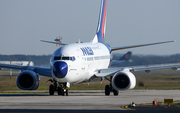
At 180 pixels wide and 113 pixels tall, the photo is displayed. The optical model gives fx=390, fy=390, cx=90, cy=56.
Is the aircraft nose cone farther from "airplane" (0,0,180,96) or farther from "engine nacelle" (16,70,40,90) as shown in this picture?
"engine nacelle" (16,70,40,90)

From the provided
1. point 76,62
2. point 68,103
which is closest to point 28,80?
point 76,62

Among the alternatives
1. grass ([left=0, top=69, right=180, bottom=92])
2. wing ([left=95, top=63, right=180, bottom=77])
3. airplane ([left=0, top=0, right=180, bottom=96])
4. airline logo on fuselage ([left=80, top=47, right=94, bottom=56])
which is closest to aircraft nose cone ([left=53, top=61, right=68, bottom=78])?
airplane ([left=0, top=0, right=180, bottom=96])

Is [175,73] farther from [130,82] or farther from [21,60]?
[21,60]

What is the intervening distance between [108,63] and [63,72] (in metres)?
12.9

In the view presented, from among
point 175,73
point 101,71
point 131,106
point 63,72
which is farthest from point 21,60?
point 131,106

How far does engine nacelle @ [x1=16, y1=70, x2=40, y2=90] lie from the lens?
103 feet

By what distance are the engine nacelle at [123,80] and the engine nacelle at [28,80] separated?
619cm

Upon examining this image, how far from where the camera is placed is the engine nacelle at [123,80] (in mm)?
30703

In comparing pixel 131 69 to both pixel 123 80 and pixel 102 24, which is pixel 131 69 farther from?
pixel 102 24

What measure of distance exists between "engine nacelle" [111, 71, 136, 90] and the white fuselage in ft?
7.82

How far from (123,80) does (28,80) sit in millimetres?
7740

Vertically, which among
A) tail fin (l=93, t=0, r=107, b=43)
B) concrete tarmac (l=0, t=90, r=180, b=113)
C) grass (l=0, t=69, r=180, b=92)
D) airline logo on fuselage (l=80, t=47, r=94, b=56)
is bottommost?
concrete tarmac (l=0, t=90, r=180, b=113)

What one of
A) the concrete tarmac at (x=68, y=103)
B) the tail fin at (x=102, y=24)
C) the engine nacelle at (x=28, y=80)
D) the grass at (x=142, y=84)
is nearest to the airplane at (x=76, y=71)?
the engine nacelle at (x=28, y=80)

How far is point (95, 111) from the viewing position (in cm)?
1777
